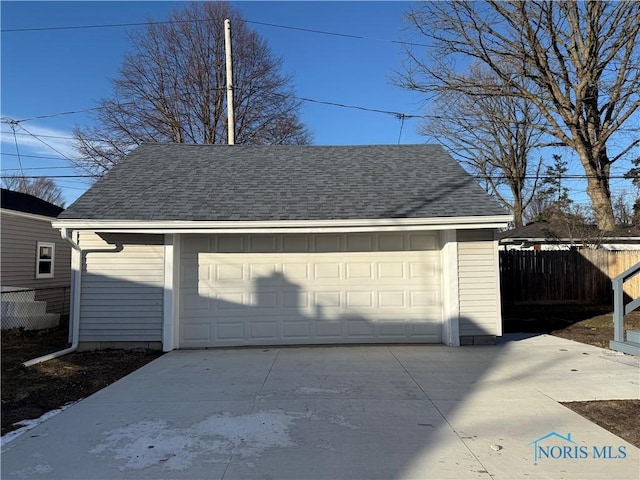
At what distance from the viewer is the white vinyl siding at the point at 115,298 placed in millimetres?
8344

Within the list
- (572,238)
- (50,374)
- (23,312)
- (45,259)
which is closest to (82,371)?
(50,374)

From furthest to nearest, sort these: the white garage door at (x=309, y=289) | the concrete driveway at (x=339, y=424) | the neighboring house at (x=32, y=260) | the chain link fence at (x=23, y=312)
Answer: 1. the neighboring house at (x=32, y=260)
2. the chain link fence at (x=23, y=312)
3. the white garage door at (x=309, y=289)
4. the concrete driveway at (x=339, y=424)

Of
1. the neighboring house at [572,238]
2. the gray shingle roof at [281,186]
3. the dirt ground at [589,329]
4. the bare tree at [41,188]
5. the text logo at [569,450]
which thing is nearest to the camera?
the text logo at [569,450]

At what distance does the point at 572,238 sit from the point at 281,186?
14585 millimetres

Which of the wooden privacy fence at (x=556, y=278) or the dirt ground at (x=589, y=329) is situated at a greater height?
the wooden privacy fence at (x=556, y=278)

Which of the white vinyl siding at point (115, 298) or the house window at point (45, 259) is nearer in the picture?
the white vinyl siding at point (115, 298)

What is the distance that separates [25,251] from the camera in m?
13.8

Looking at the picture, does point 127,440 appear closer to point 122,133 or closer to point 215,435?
point 215,435

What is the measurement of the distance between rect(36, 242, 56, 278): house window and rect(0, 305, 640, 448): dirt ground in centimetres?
443

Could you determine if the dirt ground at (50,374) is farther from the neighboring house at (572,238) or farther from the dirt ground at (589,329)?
the neighboring house at (572,238)

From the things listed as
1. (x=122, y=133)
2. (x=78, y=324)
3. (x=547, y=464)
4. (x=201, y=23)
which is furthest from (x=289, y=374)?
(x=201, y=23)

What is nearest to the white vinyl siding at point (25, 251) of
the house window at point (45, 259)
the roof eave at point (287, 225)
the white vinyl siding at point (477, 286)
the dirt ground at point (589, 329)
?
the house window at point (45, 259)

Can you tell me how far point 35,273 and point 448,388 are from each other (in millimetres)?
13373

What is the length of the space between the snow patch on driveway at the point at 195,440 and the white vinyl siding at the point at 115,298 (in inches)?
156
